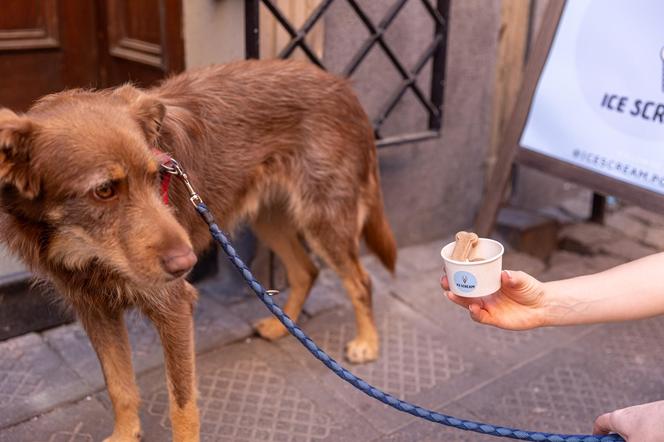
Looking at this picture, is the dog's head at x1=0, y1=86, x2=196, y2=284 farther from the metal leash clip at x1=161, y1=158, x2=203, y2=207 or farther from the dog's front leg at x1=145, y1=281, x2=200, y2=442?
the dog's front leg at x1=145, y1=281, x2=200, y2=442

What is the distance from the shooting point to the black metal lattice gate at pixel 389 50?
11.8 ft

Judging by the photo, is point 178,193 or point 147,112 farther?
point 178,193

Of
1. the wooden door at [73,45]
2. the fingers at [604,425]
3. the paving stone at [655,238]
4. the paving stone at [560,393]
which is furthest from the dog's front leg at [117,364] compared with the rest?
the paving stone at [655,238]

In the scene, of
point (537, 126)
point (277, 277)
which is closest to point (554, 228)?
point (537, 126)

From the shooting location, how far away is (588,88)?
13.3ft

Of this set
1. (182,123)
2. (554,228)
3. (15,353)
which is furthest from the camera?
(554,228)

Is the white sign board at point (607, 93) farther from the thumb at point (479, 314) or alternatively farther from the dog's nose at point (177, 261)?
the dog's nose at point (177, 261)

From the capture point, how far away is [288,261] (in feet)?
12.9

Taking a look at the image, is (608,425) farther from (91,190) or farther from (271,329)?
(271,329)

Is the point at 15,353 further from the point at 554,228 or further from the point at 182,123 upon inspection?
the point at 554,228

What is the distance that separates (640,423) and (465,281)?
1.94 feet

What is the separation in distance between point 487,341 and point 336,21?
1998 mm

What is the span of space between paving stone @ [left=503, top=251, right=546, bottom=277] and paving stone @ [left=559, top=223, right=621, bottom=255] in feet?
1.25

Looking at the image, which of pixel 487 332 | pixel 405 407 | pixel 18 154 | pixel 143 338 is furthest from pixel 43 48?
pixel 405 407
